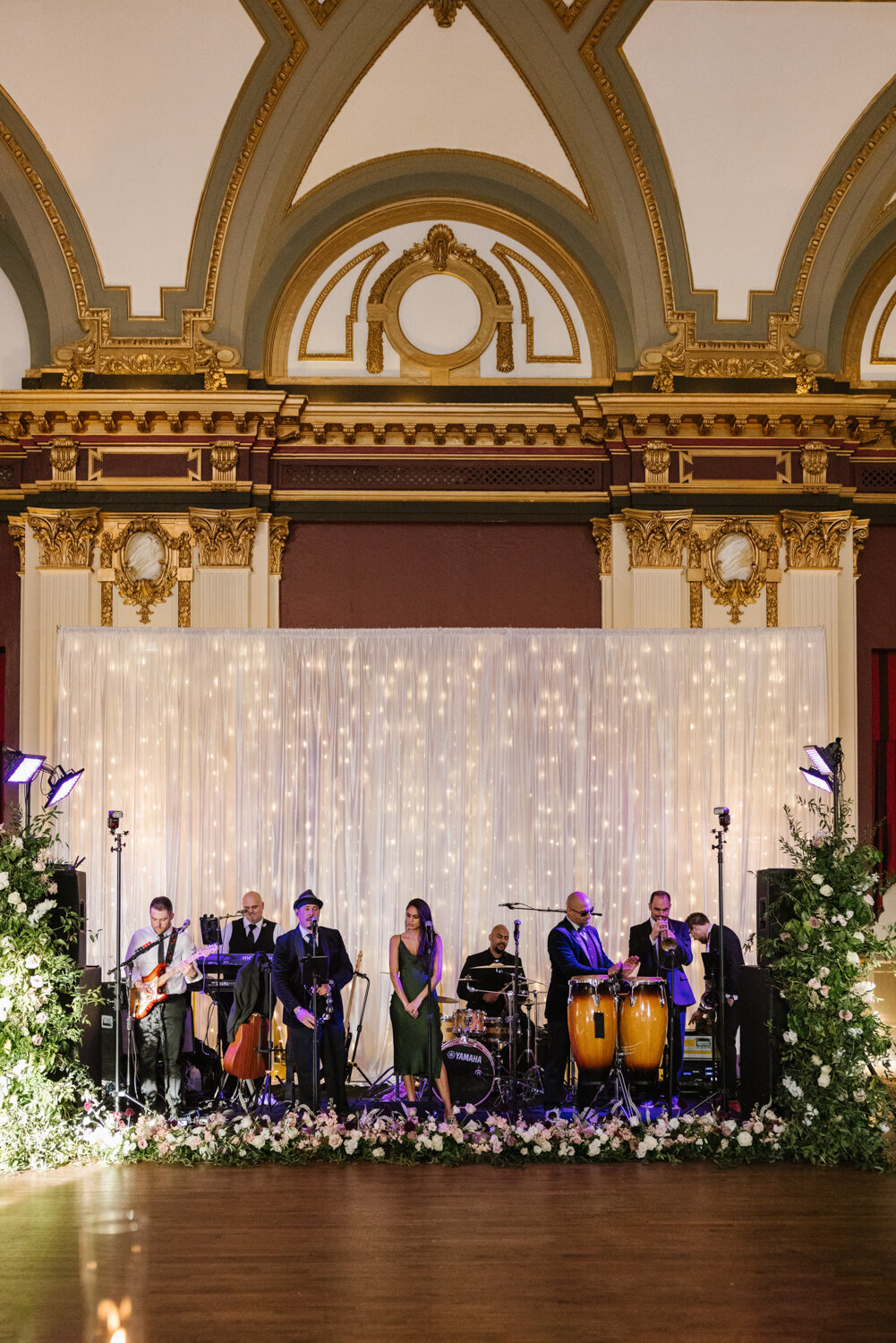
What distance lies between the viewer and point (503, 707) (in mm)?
11148

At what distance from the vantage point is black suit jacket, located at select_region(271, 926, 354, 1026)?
893cm

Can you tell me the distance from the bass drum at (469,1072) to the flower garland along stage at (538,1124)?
0.96 m

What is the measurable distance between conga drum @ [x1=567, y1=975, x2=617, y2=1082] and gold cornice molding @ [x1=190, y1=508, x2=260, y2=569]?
5414mm

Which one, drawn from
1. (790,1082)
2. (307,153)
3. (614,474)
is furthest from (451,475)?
(790,1082)

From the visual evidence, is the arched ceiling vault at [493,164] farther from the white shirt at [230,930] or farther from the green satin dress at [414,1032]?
the green satin dress at [414,1032]

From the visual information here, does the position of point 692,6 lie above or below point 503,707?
above

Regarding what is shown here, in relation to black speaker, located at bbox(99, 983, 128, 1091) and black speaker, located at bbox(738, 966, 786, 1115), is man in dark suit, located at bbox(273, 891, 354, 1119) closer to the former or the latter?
black speaker, located at bbox(99, 983, 128, 1091)

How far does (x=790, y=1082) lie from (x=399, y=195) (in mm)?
9068

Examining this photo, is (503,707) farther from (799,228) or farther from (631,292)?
(799,228)

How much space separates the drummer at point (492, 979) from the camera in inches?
392

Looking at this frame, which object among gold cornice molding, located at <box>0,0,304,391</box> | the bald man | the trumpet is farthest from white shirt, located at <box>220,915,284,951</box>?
gold cornice molding, located at <box>0,0,304,391</box>

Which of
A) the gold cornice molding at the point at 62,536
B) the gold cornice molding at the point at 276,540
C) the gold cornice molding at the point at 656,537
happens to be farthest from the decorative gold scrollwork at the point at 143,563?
the gold cornice molding at the point at 656,537

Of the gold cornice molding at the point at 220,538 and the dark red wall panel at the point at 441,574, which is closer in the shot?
the gold cornice molding at the point at 220,538

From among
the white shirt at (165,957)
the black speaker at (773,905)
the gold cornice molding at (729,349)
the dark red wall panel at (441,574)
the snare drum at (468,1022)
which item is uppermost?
the gold cornice molding at (729,349)
